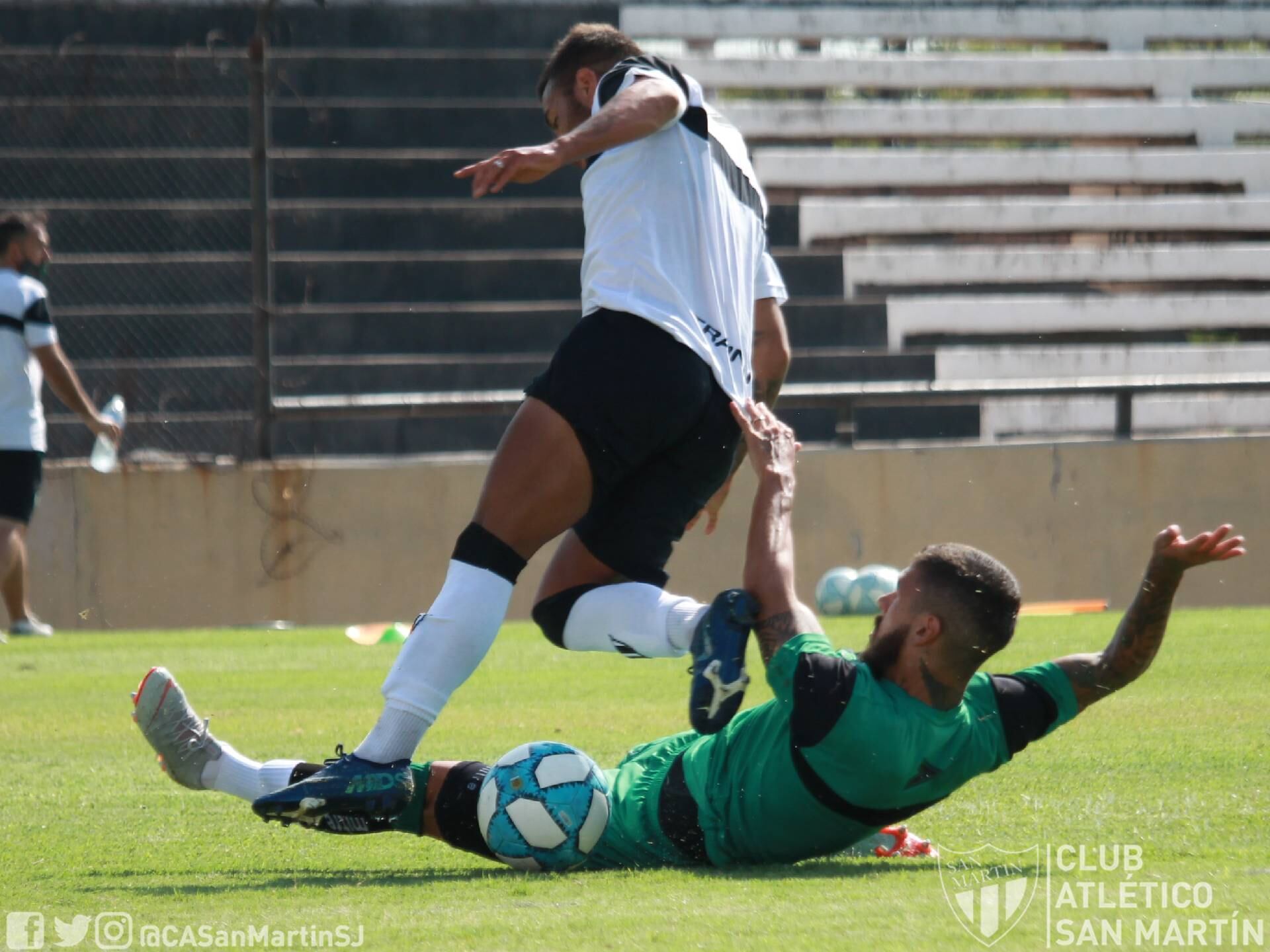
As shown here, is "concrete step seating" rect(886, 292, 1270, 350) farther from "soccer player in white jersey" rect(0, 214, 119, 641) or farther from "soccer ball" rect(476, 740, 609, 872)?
"soccer ball" rect(476, 740, 609, 872)

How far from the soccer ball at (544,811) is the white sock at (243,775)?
1.73 feet

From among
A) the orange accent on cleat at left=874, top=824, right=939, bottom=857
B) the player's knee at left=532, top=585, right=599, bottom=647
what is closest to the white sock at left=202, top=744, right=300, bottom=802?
the player's knee at left=532, top=585, right=599, bottom=647

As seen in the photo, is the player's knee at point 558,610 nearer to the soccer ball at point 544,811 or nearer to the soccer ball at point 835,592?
the soccer ball at point 544,811

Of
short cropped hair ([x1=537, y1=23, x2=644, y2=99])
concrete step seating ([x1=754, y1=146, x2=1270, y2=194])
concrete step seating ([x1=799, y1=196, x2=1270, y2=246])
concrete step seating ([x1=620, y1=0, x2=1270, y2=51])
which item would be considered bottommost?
concrete step seating ([x1=799, y1=196, x2=1270, y2=246])

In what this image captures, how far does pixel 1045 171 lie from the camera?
17.4 m

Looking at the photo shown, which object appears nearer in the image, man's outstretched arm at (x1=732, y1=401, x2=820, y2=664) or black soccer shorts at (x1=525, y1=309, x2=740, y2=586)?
man's outstretched arm at (x1=732, y1=401, x2=820, y2=664)

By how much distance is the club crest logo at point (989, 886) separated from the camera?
2.64 m

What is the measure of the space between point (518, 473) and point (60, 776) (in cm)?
199

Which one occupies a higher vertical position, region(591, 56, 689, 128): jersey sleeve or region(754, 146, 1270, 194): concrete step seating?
region(754, 146, 1270, 194): concrete step seating

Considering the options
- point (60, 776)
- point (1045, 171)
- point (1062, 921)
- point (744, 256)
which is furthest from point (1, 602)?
Answer: point (1045, 171)

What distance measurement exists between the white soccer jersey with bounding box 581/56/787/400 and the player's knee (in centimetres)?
56

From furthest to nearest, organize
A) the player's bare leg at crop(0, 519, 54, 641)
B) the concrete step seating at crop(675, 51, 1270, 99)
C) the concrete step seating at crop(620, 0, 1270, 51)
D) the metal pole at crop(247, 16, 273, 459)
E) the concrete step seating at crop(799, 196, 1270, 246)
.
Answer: the concrete step seating at crop(620, 0, 1270, 51) < the concrete step seating at crop(675, 51, 1270, 99) < the concrete step seating at crop(799, 196, 1270, 246) < the metal pole at crop(247, 16, 273, 459) < the player's bare leg at crop(0, 519, 54, 641)

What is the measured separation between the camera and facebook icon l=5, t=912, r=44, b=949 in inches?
105

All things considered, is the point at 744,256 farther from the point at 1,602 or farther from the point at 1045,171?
the point at 1045,171
